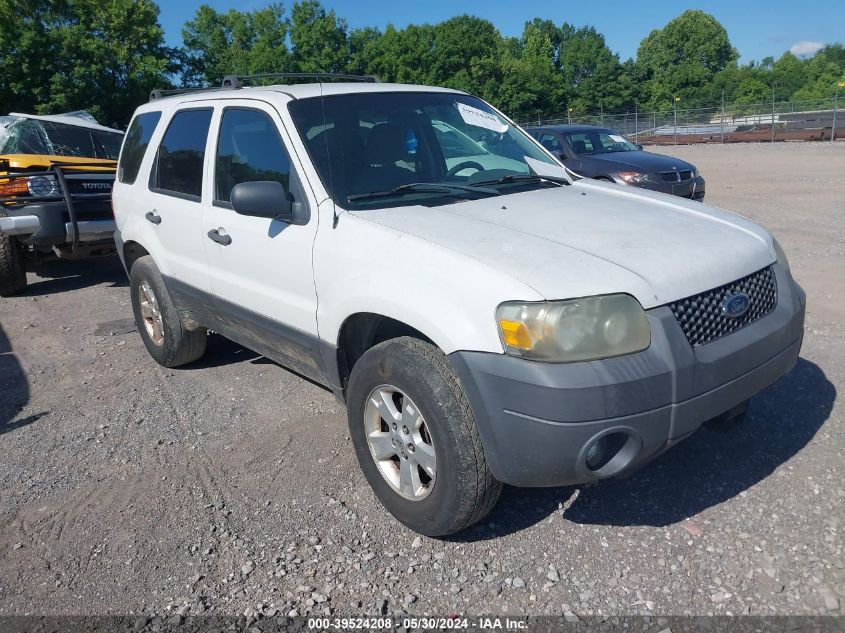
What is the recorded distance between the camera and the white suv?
2.57 m

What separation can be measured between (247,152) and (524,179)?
1547mm

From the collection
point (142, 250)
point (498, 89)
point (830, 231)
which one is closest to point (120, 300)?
point (142, 250)

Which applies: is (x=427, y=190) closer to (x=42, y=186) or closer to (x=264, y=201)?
(x=264, y=201)

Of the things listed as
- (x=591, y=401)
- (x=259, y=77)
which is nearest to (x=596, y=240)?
(x=591, y=401)

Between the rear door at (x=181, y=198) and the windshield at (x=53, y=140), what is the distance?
5350mm

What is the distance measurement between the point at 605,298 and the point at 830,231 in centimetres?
815

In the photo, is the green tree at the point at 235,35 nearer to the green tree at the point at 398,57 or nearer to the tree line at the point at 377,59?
the tree line at the point at 377,59

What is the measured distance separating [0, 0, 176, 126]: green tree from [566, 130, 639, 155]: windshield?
3067 cm

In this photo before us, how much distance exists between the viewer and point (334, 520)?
10.8 ft

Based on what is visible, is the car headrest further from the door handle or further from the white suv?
the door handle

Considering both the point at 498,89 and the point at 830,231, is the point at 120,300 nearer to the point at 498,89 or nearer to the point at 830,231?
the point at 830,231

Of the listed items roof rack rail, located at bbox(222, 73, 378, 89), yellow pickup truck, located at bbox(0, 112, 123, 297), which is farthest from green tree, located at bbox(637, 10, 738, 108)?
roof rack rail, located at bbox(222, 73, 378, 89)

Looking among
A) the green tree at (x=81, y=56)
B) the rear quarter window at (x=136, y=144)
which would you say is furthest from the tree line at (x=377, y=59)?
the rear quarter window at (x=136, y=144)

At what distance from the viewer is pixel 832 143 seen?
29.0m
